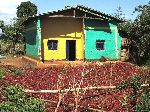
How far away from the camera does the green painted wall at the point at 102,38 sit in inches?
1186

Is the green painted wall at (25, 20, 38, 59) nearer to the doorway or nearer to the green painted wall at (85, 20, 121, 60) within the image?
the doorway

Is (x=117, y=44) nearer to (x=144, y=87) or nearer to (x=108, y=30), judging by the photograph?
(x=108, y=30)

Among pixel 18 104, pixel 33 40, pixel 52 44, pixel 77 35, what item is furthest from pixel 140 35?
pixel 18 104

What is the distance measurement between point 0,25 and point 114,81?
134ft

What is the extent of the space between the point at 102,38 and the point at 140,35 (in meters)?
4.03

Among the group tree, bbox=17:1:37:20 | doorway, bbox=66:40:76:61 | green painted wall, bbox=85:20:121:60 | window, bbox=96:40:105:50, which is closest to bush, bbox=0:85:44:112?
green painted wall, bbox=85:20:121:60

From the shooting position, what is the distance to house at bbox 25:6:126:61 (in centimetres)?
2908

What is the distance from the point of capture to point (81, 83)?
13422mm

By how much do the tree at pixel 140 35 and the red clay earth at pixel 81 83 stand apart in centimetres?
686

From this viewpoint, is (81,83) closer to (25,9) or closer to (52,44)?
(52,44)

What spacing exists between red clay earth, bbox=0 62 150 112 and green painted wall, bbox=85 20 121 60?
5.77m

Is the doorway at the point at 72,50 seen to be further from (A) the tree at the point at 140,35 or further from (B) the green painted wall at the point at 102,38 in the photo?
(A) the tree at the point at 140,35

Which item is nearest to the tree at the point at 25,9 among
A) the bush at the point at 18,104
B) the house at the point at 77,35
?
the house at the point at 77,35

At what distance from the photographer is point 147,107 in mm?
10609
